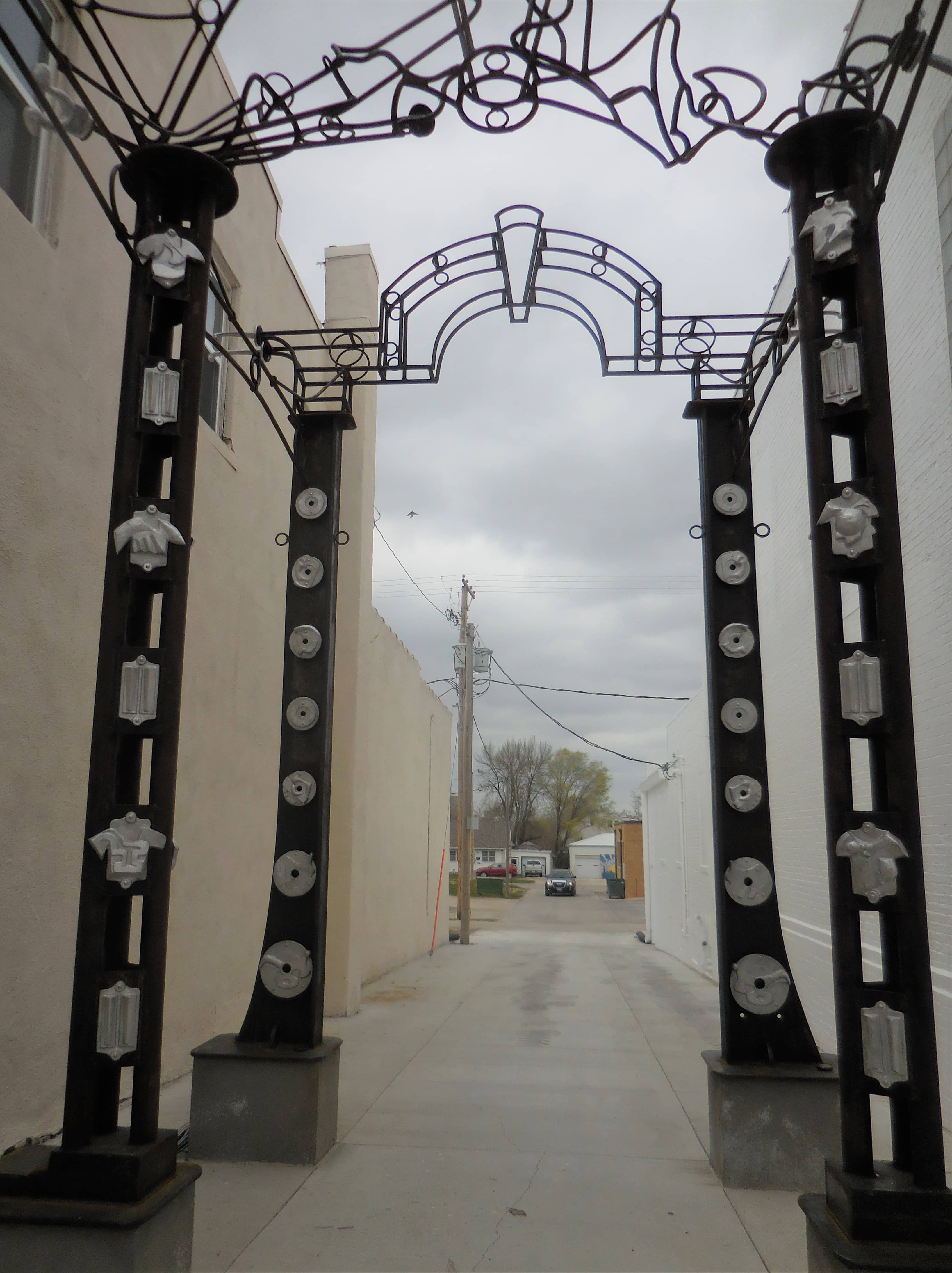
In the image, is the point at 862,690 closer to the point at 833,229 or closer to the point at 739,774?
the point at 833,229

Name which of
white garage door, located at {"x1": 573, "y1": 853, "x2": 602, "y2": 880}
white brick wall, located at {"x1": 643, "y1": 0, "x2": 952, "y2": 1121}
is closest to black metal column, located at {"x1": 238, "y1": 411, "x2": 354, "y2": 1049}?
white brick wall, located at {"x1": 643, "y1": 0, "x2": 952, "y2": 1121}

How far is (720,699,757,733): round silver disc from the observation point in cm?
418

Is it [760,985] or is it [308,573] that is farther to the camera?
[308,573]

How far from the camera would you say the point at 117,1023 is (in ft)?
8.52

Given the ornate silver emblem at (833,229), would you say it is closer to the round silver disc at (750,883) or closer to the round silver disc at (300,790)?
the round silver disc at (750,883)

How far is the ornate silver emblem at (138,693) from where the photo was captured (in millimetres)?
2742

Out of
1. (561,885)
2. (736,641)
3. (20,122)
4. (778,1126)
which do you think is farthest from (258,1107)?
(561,885)

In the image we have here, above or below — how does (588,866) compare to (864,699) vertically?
below

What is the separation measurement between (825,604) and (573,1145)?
3117mm

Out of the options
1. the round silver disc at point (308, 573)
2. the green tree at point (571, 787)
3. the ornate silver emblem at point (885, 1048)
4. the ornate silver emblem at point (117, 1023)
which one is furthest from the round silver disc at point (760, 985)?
the green tree at point (571, 787)

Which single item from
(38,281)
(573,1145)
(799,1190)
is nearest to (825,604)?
(799,1190)

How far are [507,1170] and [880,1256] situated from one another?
2.16 metres

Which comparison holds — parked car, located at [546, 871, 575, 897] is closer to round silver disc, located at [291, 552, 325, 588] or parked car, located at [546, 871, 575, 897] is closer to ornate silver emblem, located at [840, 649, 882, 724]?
round silver disc, located at [291, 552, 325, 588]

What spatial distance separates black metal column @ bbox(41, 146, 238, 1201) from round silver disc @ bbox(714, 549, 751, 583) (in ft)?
8.39
